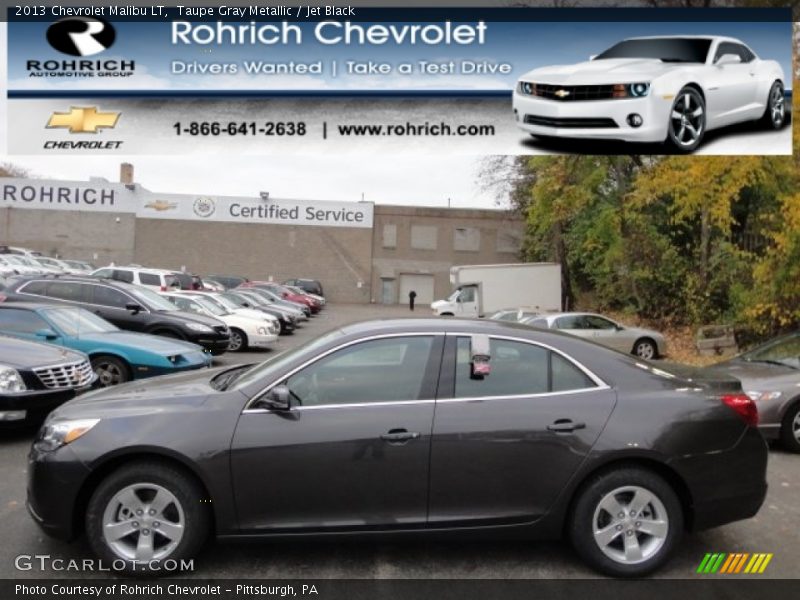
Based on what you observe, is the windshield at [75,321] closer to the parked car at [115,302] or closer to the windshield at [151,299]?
the parked car at [115,302]

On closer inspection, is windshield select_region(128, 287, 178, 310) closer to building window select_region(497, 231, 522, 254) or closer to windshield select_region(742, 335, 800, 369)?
windshield select_region(742, 335, 800, 369)

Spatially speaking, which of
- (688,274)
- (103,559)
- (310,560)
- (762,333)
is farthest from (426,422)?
(688,274)

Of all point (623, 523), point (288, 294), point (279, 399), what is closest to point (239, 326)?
point (279, 399)

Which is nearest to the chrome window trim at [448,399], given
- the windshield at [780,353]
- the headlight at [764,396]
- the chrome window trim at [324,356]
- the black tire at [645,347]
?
the chrome window trim at [324,356]

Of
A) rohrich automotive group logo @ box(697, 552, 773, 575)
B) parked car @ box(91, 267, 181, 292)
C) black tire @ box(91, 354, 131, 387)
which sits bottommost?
rohrich automotive group logo @ box(697, 552, 773, 575)

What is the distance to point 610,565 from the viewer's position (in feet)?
12.8

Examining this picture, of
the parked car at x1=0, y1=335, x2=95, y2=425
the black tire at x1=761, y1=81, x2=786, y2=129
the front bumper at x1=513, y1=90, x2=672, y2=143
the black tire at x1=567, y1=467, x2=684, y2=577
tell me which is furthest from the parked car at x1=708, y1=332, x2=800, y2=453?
the parked car at x1=0, y1=335, x2=95, y2=425

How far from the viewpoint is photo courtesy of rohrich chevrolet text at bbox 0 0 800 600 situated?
376 centimetres

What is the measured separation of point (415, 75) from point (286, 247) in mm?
41049

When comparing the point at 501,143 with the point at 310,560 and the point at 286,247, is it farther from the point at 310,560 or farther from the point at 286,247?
the point at 286,247

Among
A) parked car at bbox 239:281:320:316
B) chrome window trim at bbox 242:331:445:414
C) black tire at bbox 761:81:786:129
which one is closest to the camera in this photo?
chrome window trim at bbox 242:331:445:414

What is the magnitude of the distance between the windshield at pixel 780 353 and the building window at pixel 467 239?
4325 centimetres

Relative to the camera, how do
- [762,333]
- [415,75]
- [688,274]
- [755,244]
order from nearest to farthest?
[415,75], [762,333], [755,244], [688,274]

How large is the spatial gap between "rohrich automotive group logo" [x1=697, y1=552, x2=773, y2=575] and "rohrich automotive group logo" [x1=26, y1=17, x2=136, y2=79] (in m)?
11.9
